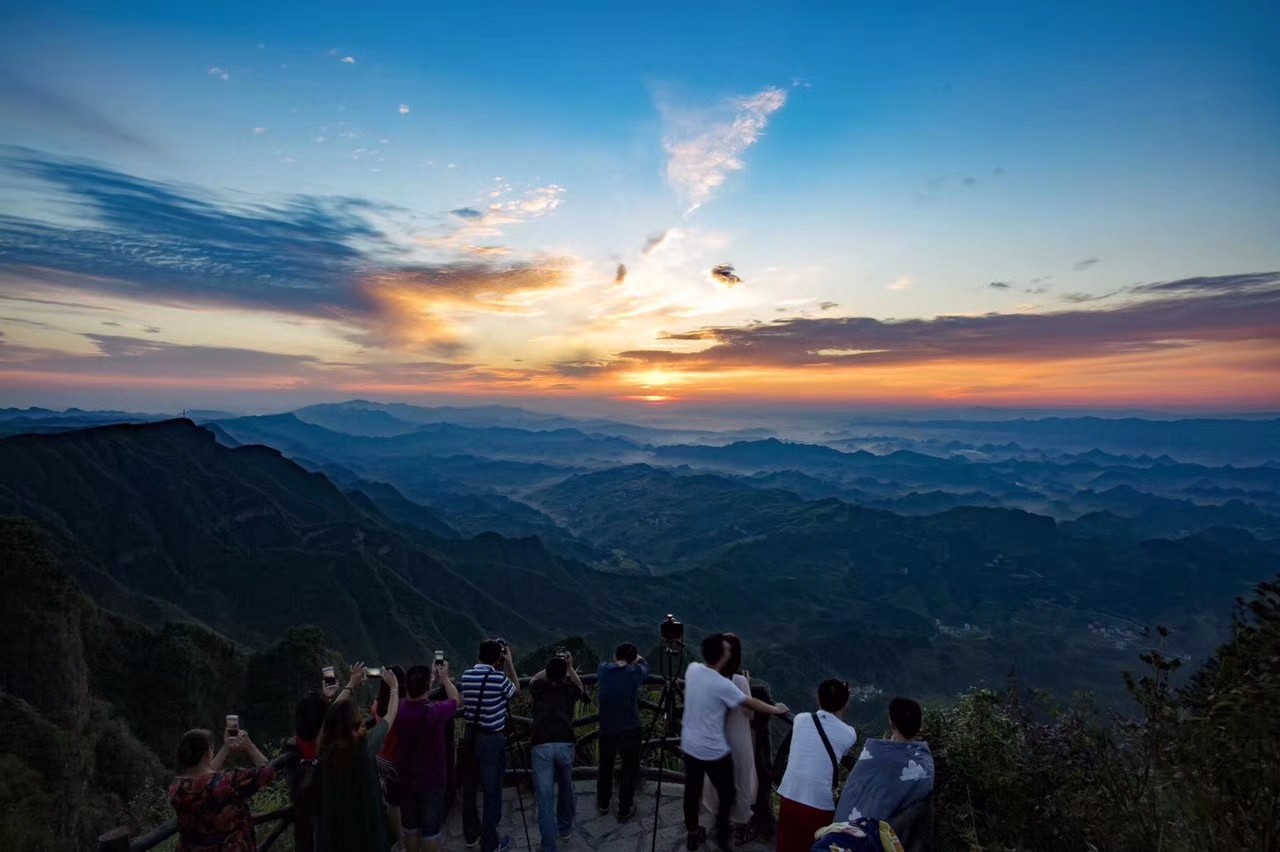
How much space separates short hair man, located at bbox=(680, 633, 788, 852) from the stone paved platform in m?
0.91

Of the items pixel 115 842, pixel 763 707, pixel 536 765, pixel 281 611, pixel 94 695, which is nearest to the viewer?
pixel 115 842

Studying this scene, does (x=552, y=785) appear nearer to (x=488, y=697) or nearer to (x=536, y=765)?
(x=536, y=765)

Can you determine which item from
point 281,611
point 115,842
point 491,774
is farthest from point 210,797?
point 281,611

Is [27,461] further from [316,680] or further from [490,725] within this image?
[490,725]

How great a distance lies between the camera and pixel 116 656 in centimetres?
4562

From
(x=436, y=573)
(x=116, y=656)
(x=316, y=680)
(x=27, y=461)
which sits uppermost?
(x=27, y=461)

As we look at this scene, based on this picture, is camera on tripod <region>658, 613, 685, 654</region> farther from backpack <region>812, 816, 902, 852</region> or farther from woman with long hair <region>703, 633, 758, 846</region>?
backpack <region>812, 816, 902, 852</region>

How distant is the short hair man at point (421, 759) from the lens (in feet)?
20.2

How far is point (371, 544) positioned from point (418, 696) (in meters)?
125

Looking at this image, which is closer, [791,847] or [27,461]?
[791,847]

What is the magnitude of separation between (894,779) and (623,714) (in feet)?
10.4

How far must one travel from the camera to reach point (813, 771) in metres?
5.22

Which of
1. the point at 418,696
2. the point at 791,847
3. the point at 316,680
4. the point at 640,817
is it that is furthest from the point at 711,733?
the point at 316,680

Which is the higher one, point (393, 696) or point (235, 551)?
point (393, 696)
